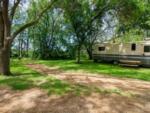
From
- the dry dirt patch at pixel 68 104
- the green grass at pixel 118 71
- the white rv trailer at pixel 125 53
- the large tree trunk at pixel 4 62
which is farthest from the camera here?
the white rv trailer at pixel 125 53

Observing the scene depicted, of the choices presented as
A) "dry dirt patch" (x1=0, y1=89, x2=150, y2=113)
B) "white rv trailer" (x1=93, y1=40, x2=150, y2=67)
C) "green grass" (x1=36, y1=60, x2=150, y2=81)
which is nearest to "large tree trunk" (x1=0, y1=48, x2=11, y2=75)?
"dry dirt patch" (x1=0, y1=89, x2=150, y2=113)

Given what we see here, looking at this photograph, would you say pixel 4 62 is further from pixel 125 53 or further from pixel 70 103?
pixel 125 53

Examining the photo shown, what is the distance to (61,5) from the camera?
1719 cm

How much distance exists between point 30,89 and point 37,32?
22.7 m

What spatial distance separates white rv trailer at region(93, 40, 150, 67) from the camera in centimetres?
1831

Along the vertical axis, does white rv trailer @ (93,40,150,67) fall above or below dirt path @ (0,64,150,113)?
above

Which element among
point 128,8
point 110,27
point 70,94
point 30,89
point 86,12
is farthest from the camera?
point 110,27

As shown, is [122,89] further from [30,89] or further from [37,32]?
[37,32]

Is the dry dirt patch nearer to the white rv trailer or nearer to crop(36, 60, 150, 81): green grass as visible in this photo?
crop(36, 60, 150, 81): green grass

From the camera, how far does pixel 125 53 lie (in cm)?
2009

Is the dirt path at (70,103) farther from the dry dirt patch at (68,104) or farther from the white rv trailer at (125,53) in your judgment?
the white rv trailer at (125,53)

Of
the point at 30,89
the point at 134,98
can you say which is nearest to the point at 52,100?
the point at 30,89

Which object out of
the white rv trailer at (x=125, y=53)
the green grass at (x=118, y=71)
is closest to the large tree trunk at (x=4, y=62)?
the green grass at (x=118, y=71)

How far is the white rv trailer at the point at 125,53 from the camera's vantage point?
60.1 ft
